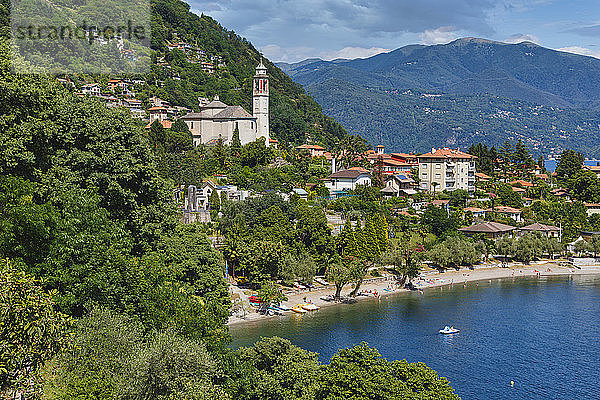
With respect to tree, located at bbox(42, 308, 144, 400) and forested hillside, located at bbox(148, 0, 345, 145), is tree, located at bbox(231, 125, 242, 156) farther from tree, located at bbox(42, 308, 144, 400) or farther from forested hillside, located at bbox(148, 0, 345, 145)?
tree, located at bbox(42, 308, 144, 400)

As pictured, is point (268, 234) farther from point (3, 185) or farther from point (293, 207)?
point (3, 185)

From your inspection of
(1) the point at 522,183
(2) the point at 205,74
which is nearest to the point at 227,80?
(2) the point at 205,74

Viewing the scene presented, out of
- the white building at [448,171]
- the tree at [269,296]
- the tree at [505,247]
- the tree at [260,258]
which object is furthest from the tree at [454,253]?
the white building at [448,171]

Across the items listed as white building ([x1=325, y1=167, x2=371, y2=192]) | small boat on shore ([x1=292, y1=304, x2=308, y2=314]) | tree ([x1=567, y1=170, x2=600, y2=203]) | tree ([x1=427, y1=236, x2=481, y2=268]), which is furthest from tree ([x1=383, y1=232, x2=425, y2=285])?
tree ([x1=567, y1=170, x2=600, y2=203])

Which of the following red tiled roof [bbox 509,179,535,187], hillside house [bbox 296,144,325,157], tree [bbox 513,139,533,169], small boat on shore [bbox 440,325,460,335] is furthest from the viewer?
hillside house [bbox 296,144,325,157]

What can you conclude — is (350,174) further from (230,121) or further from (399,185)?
(230,121)

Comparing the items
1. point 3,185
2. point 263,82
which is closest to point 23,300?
point 3,185
